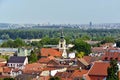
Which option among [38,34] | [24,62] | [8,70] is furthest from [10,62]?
[38,34]

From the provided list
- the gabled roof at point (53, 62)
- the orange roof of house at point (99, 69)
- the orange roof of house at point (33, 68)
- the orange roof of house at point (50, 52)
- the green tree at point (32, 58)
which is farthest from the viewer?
the orange roof of house at point (50, 52)

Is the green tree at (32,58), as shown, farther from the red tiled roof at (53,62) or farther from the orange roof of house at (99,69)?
the orange roof of house at (99,69)

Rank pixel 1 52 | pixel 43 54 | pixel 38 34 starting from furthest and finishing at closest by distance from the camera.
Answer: pixel 38 34 < pixel 1 52 < pixel 43 54

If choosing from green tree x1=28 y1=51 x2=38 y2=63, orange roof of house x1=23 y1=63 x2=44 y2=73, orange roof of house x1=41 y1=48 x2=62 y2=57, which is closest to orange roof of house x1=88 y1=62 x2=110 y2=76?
orange roof of house x1=23 y1=63 x2=44 y2=73

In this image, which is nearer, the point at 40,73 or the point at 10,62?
the point at 40,73

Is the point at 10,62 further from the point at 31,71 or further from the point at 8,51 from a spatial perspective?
the point at 8,51

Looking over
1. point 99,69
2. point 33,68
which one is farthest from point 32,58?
point 99,69

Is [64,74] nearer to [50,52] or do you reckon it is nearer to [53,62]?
[53,62]

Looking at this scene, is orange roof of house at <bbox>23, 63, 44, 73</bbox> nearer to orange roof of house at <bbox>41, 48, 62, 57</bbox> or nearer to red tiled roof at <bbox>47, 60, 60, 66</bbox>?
red tiled roof at <bbox>47, 60, 60, 66</bbox>

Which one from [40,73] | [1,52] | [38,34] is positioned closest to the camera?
[40,73]

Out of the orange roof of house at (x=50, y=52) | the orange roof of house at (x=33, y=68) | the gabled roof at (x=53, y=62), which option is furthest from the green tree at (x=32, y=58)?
the orange roof of house at (x=33, y=68)

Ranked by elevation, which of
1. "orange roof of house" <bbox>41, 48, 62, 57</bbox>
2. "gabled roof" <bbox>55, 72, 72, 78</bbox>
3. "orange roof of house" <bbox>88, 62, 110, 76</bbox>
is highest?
"orange roof of house" <bbox>88, 62, 110, 76</bbox>
